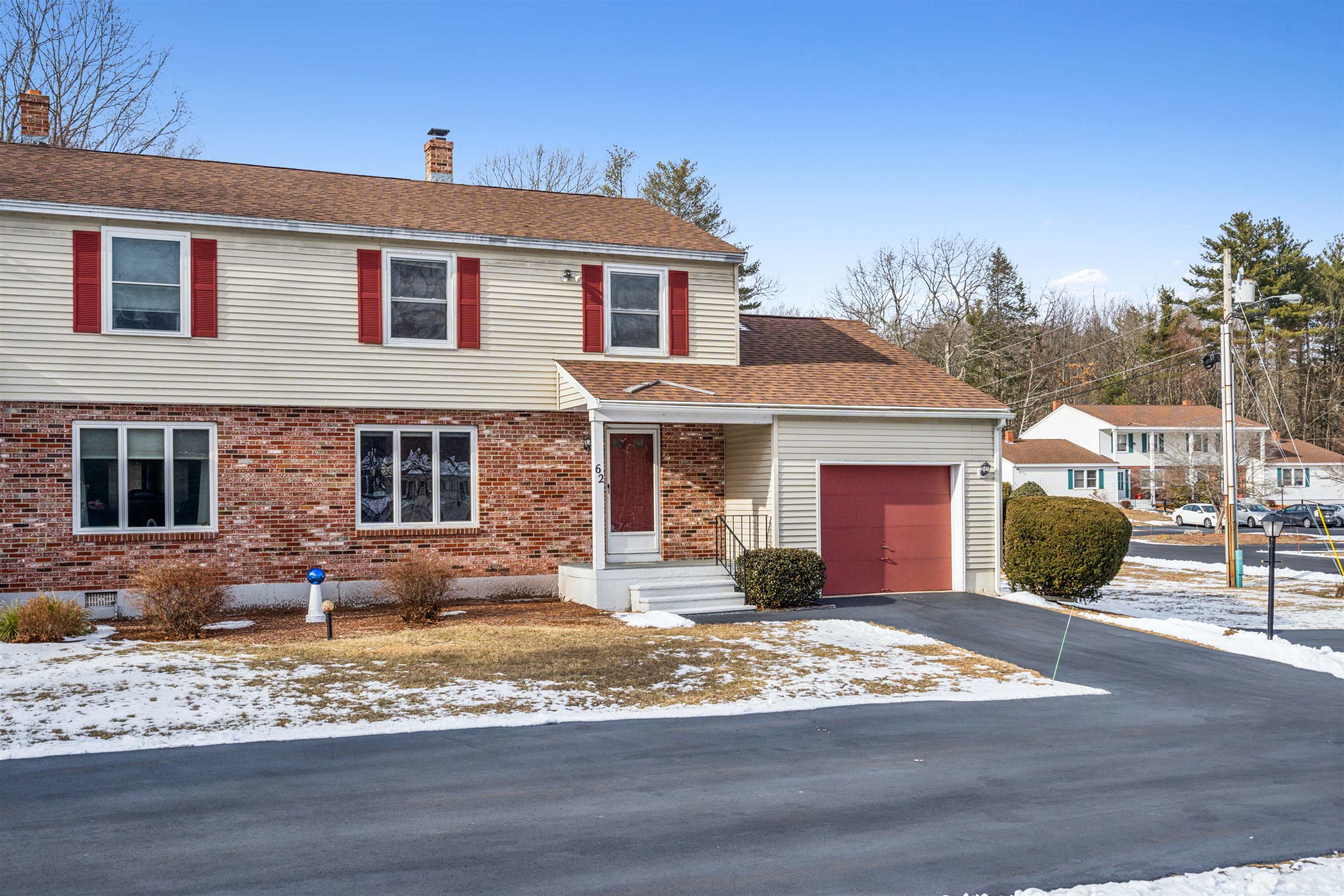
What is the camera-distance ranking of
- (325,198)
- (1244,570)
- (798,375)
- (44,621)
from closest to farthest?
(44,621)
(325,198)
(798,375)
(1244,570)

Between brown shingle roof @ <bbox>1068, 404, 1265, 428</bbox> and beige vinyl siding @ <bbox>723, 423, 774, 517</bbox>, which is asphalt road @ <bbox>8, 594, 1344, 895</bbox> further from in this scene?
brown shingle roof @ <bbox>1068, 404, 1265, 428</bbox>

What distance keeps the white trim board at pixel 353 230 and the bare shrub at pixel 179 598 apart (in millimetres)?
5057

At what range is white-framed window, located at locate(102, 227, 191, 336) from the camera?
14.9m

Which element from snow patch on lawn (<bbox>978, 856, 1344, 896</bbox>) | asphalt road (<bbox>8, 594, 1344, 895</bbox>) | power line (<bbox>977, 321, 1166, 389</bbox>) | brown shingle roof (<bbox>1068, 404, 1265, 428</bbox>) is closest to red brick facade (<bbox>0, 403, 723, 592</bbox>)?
asphalt road (<bbox>8, 594, 1344, 895</bbox>)

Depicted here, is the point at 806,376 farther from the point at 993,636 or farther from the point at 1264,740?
the point at 1264,740

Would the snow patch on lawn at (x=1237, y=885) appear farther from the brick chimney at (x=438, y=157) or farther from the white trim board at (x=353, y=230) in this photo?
the brick chimney at (x=438, y=157)

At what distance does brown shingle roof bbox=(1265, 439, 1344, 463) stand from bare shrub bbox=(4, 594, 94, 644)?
6180cm

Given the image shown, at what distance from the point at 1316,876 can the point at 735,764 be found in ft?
12.1

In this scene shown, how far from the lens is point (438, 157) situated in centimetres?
1966

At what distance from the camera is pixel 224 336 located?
50.9ft

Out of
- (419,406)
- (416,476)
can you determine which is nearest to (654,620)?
(416,476)

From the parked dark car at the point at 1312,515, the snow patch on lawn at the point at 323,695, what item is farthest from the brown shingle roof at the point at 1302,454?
the snow patch on lawn at the point at 323,695

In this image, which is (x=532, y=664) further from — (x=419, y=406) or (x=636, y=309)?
(x=636, y=309)

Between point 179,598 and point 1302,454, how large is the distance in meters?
63.9
